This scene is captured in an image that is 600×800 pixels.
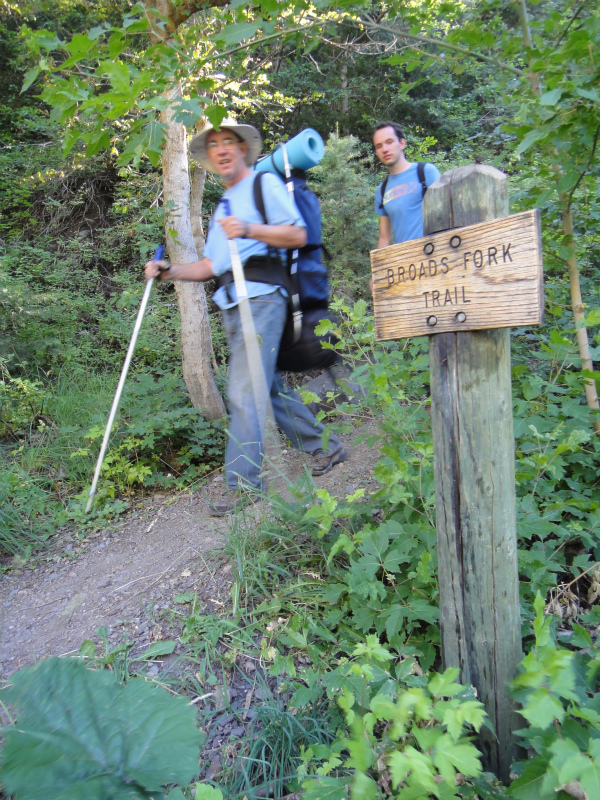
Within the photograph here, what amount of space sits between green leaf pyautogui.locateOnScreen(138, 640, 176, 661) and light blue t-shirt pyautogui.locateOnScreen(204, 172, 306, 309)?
1922 mm

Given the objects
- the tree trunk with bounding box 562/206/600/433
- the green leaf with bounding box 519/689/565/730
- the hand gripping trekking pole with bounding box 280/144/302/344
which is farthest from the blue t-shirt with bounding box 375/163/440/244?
the green leaf with bounding box 519/689/565/730

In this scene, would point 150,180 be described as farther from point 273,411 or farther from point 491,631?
point 491,631

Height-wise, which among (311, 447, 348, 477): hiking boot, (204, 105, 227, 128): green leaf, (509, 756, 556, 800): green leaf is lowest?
(509, 756, 556, 800): green leaf

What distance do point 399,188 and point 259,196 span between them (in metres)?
1.19

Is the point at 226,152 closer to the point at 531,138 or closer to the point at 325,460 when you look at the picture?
the point at 531,138

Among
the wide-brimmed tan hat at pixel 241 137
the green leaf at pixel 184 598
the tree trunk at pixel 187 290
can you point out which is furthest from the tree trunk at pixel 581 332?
the tree trunk at pixel 187 290

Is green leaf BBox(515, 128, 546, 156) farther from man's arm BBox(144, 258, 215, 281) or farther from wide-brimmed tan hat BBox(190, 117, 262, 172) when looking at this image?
man's arm BBox(144, 258, 215, 281)

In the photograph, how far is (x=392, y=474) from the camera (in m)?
2.04

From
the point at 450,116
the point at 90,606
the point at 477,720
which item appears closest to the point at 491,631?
the point at 477,720

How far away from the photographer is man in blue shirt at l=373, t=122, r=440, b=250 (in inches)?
145

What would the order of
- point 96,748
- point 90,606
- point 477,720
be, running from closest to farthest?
point 96,748
point 477,720
point 90,606

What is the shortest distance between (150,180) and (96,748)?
686 cm

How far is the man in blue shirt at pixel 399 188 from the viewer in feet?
12.0

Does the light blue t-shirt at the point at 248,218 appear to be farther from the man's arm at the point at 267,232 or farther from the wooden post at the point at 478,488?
the wooden post at the point at 478,488
